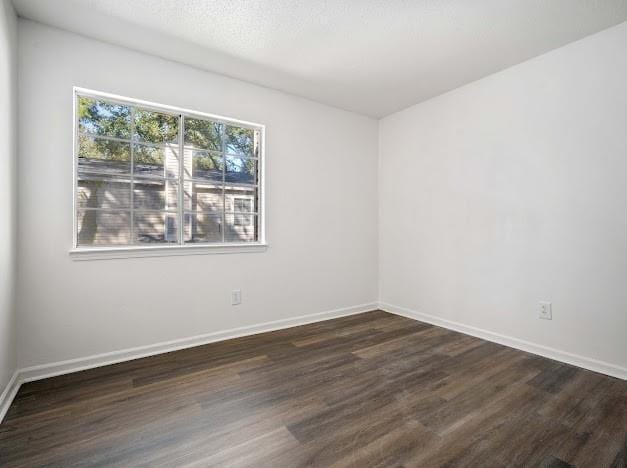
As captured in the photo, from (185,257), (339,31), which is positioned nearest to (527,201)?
(339,31)

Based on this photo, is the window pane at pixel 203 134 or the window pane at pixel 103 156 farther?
the window pane at pixel 203 134

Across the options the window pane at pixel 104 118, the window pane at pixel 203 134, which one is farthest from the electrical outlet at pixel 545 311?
the window pane at pixel 104 118

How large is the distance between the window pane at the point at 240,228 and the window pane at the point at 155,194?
525 millimetres

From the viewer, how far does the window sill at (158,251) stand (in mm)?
2371

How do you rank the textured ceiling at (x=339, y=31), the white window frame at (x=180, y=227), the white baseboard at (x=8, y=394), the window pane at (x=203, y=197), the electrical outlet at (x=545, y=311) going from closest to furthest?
the white baseboard at (x=8, y=394) < the textured ceiling at (x=339, y=31) < the white window frame at (x=180, y=227) < the electrical outlet at (x=545, y=311) < the window pane at (x=203, y=197)

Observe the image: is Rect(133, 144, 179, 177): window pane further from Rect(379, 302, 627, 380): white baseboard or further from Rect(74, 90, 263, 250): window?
Rect(379, 302, 627, 380): white baseboard

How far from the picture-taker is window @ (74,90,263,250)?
8.02 ft

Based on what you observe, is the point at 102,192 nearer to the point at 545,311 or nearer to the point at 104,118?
the point at 104,118

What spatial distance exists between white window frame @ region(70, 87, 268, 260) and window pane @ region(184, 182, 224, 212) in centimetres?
10

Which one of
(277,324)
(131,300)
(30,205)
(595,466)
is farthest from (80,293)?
(595,466)

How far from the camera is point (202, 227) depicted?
2932 millimetres

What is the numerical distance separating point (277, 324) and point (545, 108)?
10.1 feet

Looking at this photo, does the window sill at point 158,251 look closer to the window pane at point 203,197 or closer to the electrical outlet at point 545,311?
the window pane at point 203,197

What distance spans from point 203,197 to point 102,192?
30.6 inches
